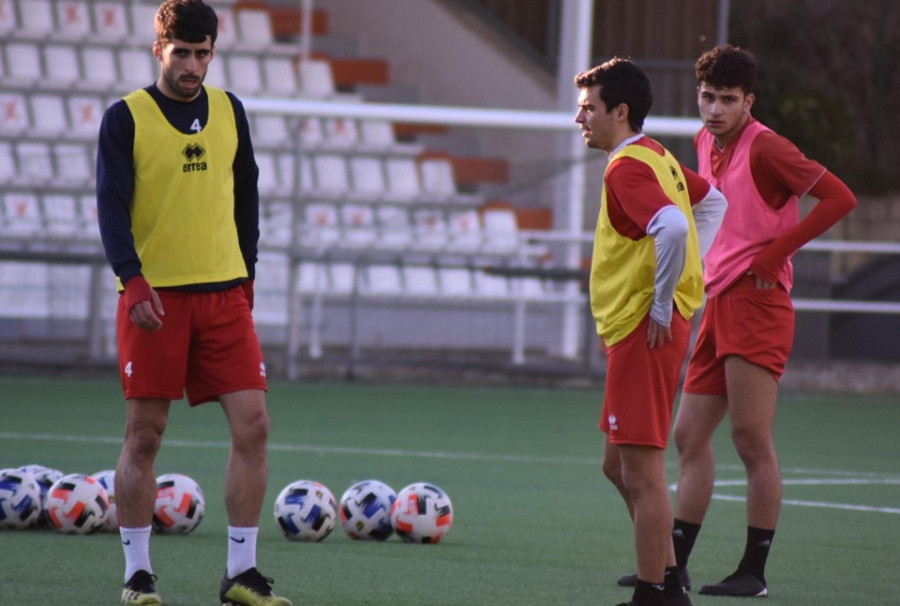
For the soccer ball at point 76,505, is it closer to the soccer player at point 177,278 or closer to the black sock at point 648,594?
the soccer player at point 177,278

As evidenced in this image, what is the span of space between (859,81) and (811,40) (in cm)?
100

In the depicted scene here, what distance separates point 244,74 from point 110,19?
173 cm

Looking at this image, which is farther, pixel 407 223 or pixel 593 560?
pixel 407 223

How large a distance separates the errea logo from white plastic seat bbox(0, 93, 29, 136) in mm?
12263

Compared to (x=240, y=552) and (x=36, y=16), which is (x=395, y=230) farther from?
(x=240, y=552)

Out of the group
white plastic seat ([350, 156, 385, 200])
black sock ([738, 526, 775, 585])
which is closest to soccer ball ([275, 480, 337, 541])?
black sock ([738, 526, 775, 585])

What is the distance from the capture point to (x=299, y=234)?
1493 cm

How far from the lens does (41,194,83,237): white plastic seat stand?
49.2 feet

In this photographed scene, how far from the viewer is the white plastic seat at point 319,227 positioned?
15.2 meters

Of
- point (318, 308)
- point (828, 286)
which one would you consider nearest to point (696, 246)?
point (318, 308)

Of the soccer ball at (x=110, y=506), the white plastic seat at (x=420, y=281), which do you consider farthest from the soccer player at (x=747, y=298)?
the white plastic seat at (x=420, y=281)

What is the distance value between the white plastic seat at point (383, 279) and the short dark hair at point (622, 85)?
10212 mm

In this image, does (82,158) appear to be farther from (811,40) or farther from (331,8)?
(811,40)

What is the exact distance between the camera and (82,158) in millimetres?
15344
